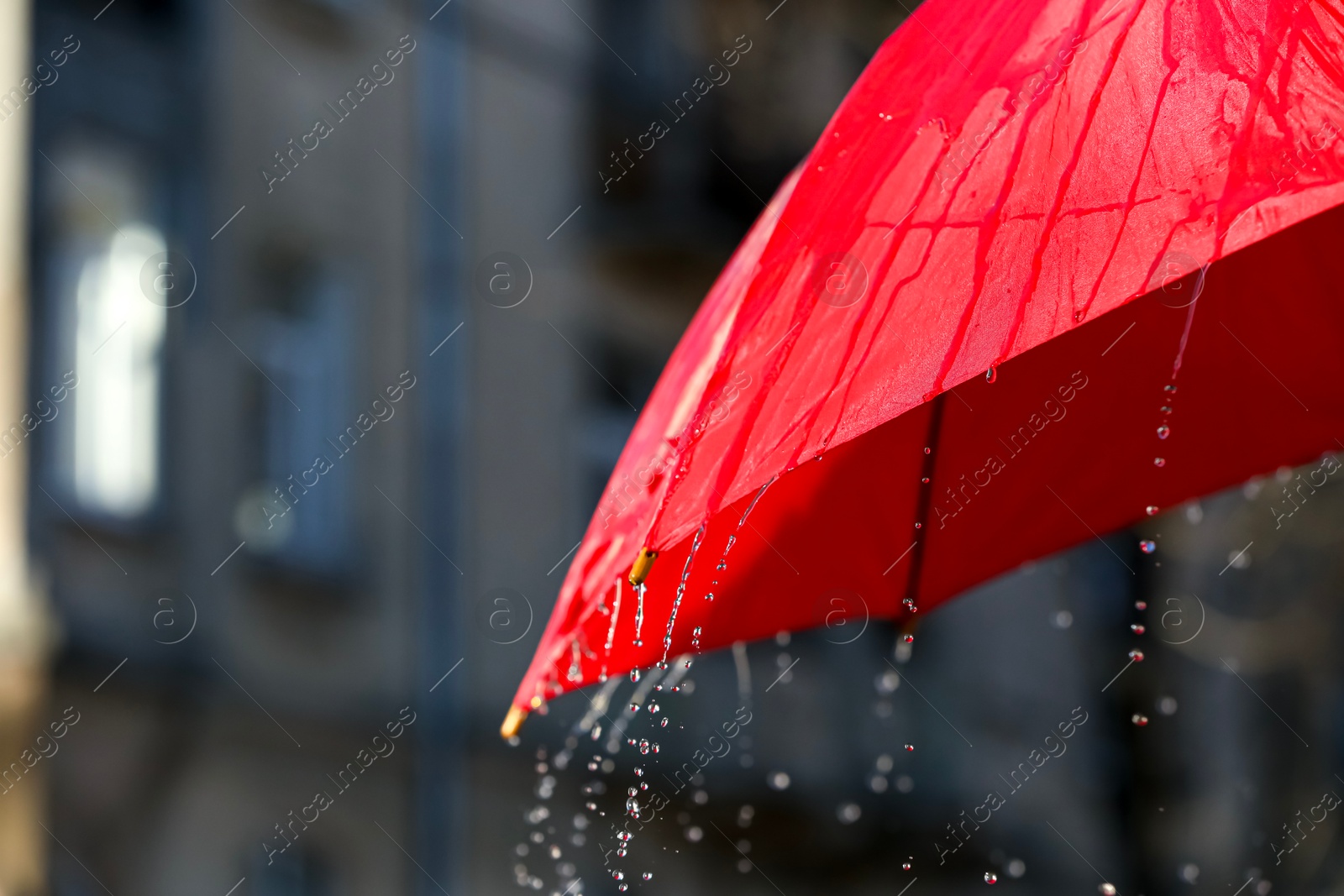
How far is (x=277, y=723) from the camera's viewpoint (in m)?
7.35

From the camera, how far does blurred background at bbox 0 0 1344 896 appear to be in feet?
22.1

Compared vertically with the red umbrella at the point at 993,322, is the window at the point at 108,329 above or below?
above

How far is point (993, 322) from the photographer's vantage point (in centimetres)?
151

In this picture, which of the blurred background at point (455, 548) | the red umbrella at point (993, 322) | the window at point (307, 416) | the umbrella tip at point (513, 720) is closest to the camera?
the red umbrella at point (993, 322)

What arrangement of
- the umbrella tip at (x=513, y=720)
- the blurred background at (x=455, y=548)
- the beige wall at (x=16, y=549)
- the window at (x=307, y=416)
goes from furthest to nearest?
the window at (x=307, y=416) < the blurred background at (x=455, y=548) < the beige wall at (x=16, y=549) < the umbrella tip at (x=513, y=720)

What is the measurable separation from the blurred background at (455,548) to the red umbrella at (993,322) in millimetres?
3248

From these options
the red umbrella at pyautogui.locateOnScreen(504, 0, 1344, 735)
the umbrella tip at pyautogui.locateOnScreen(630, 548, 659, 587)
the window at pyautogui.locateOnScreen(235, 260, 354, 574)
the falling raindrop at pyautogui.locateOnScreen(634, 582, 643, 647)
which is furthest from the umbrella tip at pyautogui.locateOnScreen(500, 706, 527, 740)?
the window at pyautogui.locateOnScreen(235, 260, 354, 574)

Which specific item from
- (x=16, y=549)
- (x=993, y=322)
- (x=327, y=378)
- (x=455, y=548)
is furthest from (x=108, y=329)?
(x=993, y=322)

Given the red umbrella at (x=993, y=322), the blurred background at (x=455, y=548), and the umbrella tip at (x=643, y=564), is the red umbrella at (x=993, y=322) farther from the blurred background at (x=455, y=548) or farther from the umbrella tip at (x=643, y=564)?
the blurred background at (x=455, y=548)

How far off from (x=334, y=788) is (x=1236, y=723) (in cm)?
765

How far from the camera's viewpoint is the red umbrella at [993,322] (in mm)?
1511

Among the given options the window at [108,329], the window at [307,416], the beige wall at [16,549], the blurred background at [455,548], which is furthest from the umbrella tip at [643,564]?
the window at [307,416]

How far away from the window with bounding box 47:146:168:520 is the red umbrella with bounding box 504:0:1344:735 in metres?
5.34

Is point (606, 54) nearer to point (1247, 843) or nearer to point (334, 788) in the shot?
point (334, 788)
